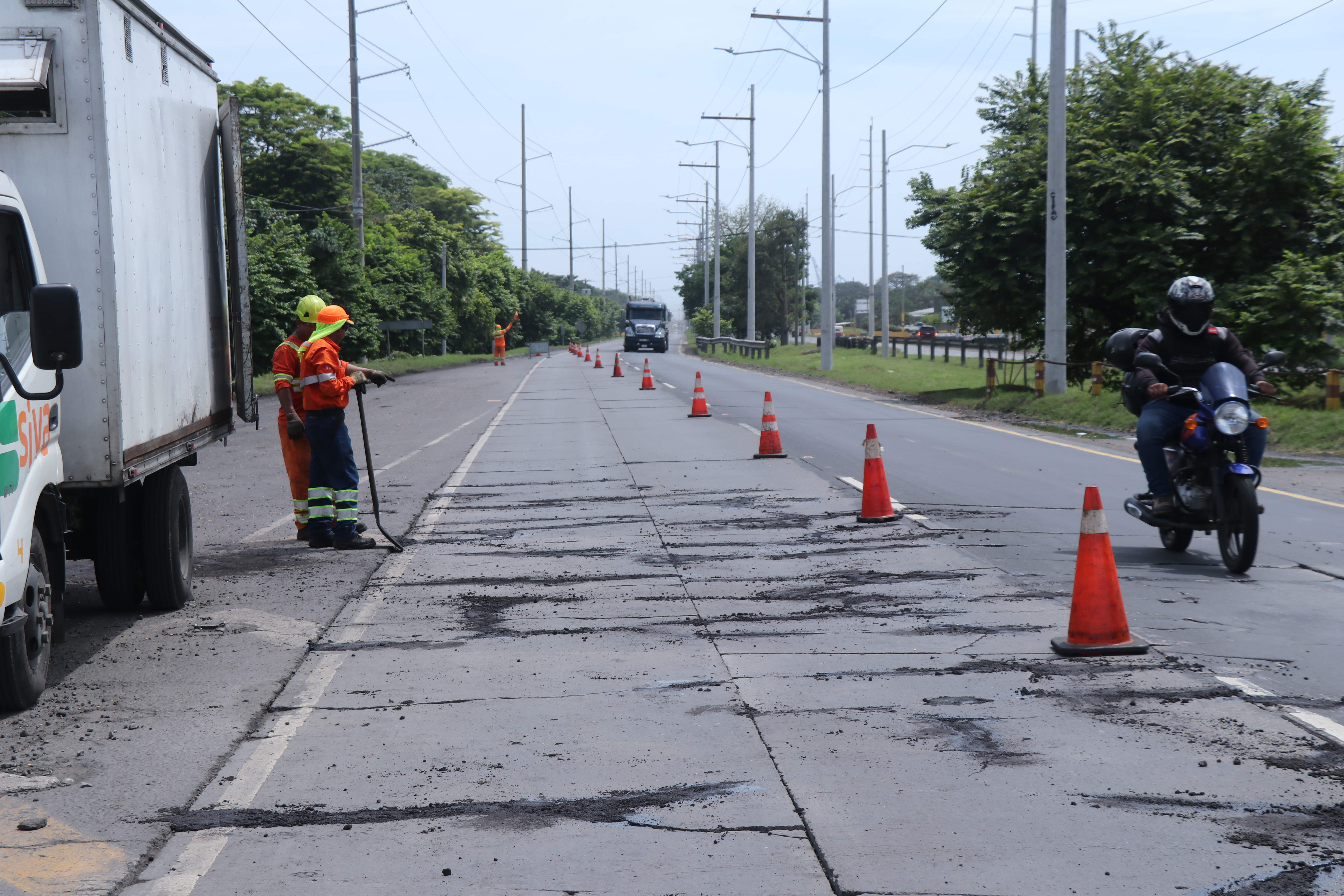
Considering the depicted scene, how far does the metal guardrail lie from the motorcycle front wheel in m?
53.7

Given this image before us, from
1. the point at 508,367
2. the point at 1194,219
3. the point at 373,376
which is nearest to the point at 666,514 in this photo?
the point at 373,376

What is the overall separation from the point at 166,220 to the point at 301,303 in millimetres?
2746

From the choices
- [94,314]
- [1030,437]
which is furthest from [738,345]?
[94,314]

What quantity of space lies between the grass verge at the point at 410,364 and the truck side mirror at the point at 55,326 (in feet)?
90.9

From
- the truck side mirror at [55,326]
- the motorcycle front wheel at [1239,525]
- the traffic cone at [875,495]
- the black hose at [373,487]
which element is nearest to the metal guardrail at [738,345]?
the traffic cone at [875,495]

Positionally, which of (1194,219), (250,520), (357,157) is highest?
(357,157)

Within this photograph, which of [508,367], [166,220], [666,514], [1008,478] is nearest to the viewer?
[166,220]

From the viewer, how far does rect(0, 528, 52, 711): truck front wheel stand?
571 centimetres

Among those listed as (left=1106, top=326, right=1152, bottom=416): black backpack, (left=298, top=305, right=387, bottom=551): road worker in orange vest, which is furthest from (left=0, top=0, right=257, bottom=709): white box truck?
(left=1106, top=326, right=1152, bottom=416): black backpack

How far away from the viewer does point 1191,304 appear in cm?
943

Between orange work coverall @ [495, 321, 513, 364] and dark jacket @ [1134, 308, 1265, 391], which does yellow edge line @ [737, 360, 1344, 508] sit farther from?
orange work coverall @ [495, 321, 513, 364]

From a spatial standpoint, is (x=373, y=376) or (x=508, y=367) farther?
(x=508, y=367)

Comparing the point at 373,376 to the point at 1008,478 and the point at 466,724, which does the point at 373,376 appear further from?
the point at 1008,478

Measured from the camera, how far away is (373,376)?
10750 mm
